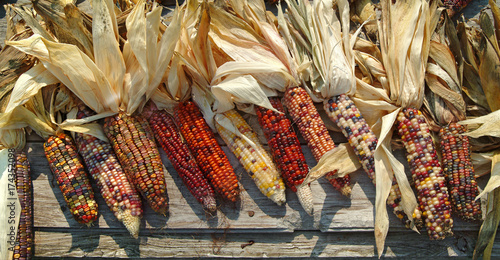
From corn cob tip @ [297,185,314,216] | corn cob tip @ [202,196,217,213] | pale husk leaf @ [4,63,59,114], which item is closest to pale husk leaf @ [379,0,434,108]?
corn cob tip @ [297,185,314,216]

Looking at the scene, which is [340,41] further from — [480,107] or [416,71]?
[480,107]

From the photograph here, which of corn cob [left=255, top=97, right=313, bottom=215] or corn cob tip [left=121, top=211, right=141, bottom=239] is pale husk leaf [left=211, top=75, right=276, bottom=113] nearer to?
corn cob [left=255, top=97, right=313, bottom=215]

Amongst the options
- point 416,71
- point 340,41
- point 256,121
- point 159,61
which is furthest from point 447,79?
point 159,61

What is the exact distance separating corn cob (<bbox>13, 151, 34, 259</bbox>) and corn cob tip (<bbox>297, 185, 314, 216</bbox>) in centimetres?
217

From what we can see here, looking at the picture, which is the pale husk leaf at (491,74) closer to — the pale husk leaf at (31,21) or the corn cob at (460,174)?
the corn cob at (460,174)

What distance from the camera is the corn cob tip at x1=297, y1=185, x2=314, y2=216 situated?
249 centimetres

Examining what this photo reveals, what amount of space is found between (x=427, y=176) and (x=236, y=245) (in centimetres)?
156

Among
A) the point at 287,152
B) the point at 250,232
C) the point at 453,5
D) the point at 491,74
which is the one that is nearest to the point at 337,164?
the point at 287,152

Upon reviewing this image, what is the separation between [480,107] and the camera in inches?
107

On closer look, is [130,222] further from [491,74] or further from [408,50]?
[491,74]

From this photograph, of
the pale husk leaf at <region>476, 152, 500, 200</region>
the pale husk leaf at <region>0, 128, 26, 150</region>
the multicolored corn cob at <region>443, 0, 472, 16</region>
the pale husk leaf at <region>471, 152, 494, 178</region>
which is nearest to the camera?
the pale husk leaf at <region>476, 152, 500, 200</region>

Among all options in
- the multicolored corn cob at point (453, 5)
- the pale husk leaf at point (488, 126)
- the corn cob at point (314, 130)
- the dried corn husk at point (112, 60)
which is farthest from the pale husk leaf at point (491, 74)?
the dried corn husk at point (112, 60)

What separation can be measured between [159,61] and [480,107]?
8.61ft

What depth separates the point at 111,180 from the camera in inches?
101
